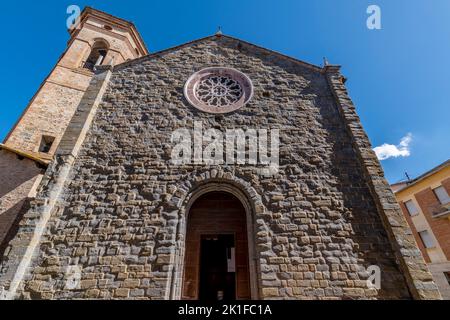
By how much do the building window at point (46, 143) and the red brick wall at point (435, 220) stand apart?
23196 millimetres

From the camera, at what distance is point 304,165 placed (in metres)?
6.17

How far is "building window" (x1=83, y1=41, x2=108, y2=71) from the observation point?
45.4ft

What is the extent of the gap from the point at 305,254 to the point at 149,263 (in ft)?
11.2

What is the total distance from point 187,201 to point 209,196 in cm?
111

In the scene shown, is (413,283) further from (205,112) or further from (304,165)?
(205,112)

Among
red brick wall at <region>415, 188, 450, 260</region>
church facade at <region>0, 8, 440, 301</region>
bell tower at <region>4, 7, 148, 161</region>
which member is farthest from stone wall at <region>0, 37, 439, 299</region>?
red brick wall at <region>415, 188, 450, 260</region>

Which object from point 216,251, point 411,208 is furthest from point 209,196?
point 411,208

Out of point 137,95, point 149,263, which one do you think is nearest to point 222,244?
point 149,263

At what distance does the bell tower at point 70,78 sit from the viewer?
395 inches
